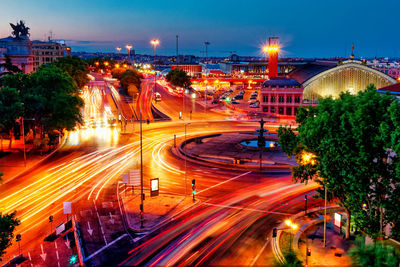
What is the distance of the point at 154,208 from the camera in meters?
36.6

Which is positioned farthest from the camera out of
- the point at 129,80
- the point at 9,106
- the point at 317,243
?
the point at 129,80

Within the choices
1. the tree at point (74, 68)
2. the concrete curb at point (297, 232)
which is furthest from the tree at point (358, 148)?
the tree at point (74, 68)

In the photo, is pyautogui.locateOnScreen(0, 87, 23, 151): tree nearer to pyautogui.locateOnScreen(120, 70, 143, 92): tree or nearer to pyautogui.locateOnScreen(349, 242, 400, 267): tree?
pyautogui.locateOnScreen(349, 242, 400, 267): tree

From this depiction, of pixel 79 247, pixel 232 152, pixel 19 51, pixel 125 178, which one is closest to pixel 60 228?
pixel 79 247

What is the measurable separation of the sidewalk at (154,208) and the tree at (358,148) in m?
14.4

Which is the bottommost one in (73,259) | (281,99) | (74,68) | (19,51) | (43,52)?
(73,259)

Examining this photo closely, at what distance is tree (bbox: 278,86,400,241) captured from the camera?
23766 millimetres

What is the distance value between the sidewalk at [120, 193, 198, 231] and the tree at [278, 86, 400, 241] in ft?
47.4

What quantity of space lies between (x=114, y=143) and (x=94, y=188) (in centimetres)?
2264

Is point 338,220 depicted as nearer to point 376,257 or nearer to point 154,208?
point 376,257

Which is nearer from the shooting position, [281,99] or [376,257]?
[376,257]

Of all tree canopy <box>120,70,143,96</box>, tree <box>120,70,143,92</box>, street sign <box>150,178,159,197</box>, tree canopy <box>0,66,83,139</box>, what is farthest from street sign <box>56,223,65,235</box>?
tree <box>120,70,143,92</box>

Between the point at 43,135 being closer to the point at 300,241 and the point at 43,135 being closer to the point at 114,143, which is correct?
the point at 114,143

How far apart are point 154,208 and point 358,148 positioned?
1993cm
